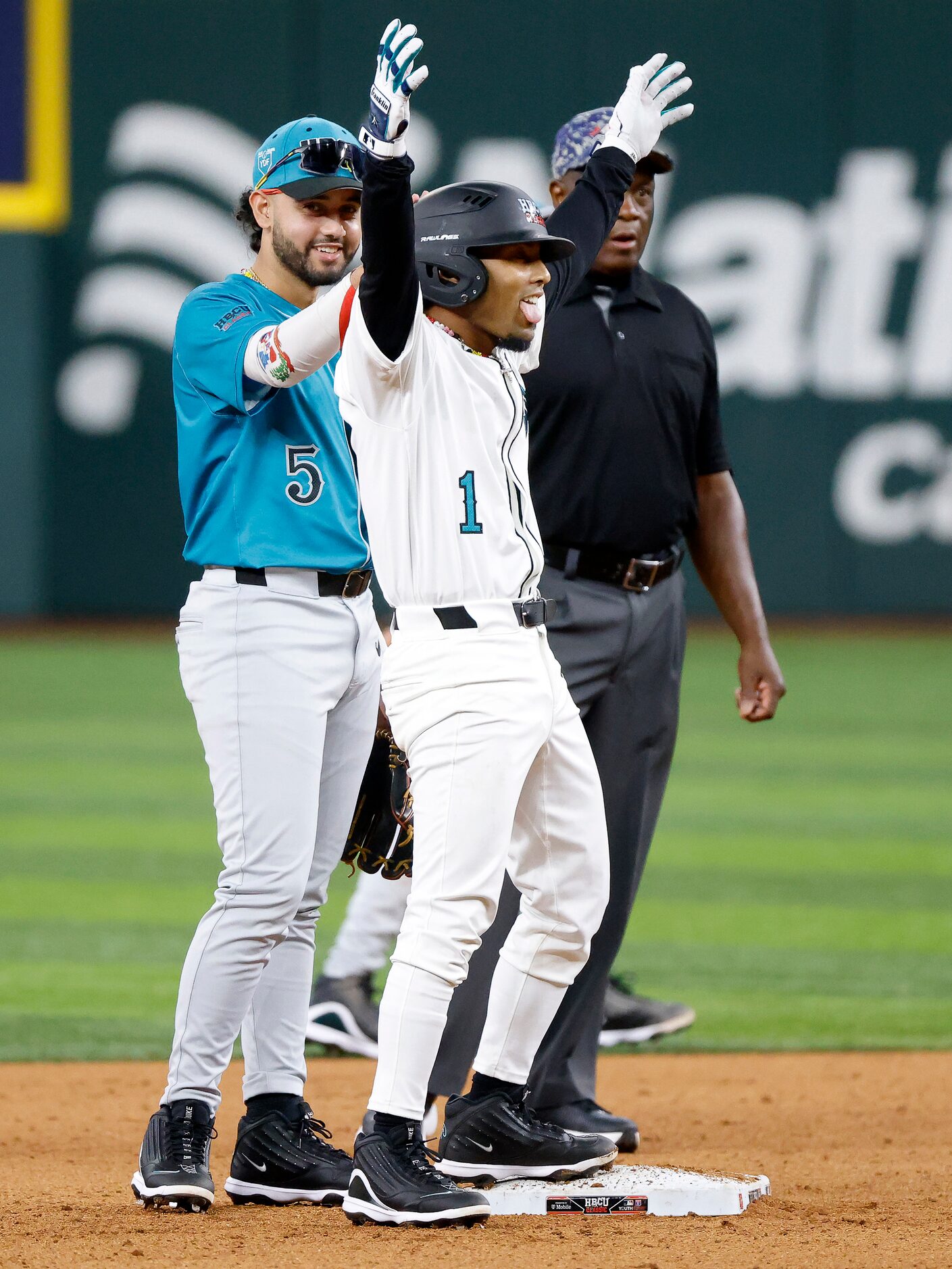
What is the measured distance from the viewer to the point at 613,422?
4.10 meters

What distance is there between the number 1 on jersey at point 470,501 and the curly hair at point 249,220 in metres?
0.81

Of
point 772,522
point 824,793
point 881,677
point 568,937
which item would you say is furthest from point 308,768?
point 772,522

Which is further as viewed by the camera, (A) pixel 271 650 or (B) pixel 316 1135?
(B) pixel 316 1135

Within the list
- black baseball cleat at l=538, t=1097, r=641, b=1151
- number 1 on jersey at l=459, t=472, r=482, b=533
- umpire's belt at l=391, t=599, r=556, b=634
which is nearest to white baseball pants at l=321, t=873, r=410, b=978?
black baseball cleat at l=538, t=1097, r=641, b=1151

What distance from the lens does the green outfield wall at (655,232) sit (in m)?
17.4

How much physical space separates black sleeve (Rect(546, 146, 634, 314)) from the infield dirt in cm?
169

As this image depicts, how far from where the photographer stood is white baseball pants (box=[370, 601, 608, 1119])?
126 inches

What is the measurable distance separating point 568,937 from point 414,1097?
1.41 ft

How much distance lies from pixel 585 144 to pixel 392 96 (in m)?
1.33

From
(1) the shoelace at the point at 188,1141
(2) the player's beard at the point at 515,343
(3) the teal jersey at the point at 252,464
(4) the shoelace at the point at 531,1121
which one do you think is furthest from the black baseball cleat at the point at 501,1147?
(2) the player's beard at the point at 515,343

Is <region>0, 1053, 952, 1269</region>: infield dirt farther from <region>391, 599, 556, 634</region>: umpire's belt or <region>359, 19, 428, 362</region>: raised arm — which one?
<region>359, 19, 428, 362</region>: raised arm

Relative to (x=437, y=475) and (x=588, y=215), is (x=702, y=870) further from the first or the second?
A: (x=437, y=475)

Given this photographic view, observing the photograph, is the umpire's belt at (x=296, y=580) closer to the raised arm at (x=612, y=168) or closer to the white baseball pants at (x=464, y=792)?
the white baseball pants at (x=464, y=792)

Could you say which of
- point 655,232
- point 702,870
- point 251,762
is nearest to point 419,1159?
point 251,762
